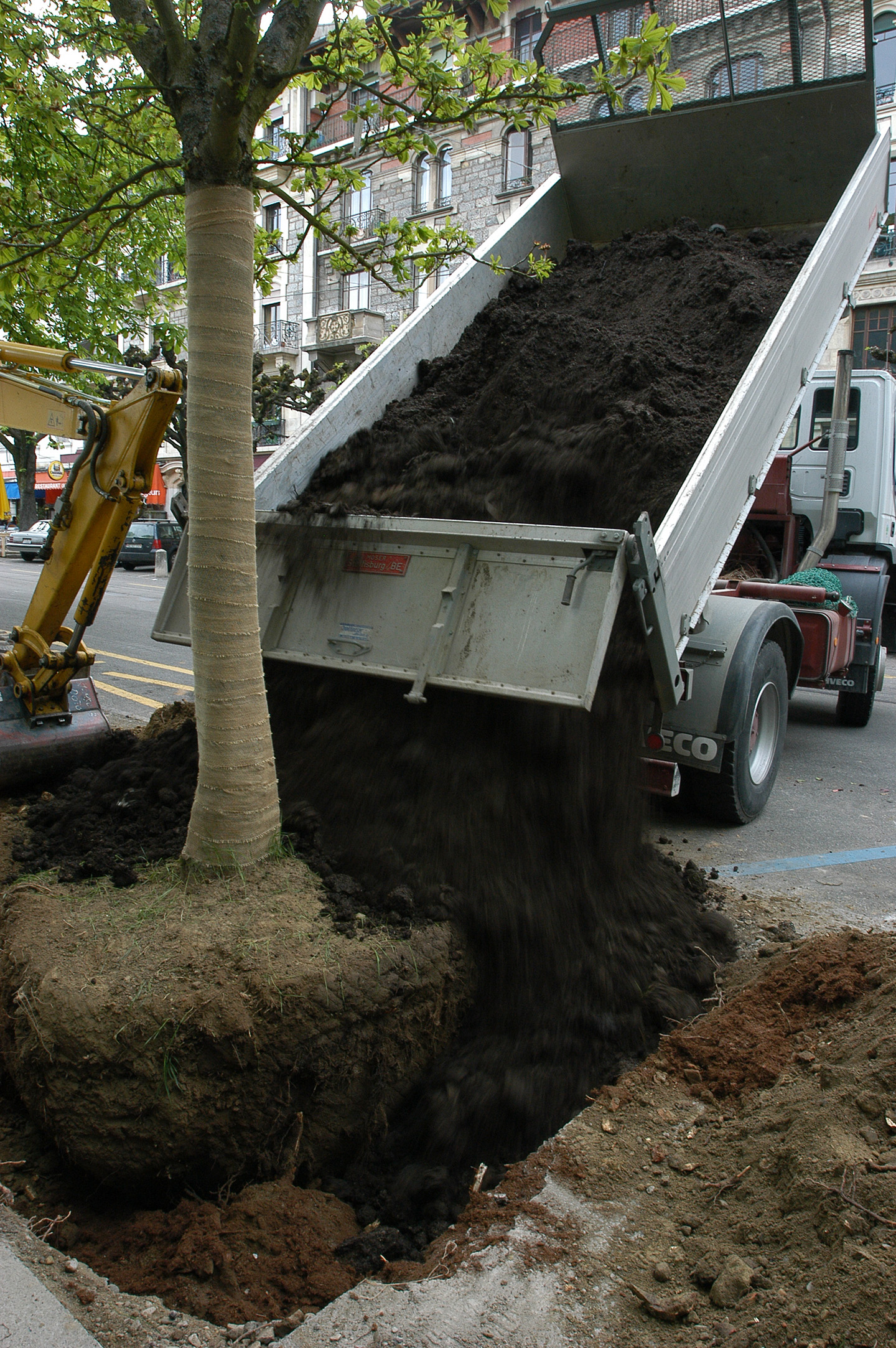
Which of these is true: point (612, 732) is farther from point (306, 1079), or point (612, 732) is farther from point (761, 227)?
point (761, 227)

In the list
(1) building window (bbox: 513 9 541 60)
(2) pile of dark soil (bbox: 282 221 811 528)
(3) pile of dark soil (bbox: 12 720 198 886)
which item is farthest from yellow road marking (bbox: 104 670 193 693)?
(1) building window (bbox: 513 9 541 60)

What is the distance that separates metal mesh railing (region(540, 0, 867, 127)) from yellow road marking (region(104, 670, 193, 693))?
254 inches

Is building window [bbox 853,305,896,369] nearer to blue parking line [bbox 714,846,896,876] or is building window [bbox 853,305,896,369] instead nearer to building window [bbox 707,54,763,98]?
building window [bbox 707,54,763,98]

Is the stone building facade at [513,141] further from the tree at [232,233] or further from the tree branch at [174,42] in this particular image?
the tree branch at [174,42]

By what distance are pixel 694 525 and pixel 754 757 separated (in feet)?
8.13

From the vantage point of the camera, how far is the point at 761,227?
6656 mm

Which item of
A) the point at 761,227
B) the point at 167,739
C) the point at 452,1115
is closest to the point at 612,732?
the point at 452,1115

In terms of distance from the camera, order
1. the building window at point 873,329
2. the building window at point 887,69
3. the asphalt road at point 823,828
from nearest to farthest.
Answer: the asphalt road at point 823,828
the building window at point 887,69
the building window at point 873,329

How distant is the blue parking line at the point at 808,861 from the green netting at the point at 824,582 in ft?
7.04

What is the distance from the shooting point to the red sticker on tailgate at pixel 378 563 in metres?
4.08

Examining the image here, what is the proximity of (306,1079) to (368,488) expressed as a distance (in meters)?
2.92

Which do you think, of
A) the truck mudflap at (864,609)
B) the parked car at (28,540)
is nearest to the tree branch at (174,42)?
the truck mudflap at (864,609)

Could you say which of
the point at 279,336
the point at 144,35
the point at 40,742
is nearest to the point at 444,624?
the point at 144,35

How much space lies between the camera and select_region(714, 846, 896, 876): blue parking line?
5164 mm
